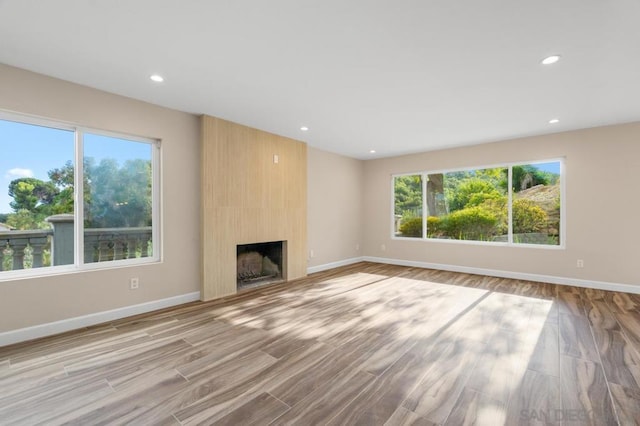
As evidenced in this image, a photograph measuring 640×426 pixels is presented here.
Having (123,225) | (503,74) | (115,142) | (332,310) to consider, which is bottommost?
(332,310)

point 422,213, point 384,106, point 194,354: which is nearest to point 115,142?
point 194,354

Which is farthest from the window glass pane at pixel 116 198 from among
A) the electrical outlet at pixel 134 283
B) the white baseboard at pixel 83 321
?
the white baseboard at pixel 83 321

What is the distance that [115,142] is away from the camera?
3.29 m

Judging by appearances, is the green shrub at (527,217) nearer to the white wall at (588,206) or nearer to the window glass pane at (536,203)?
the window glass pane at (536,203)

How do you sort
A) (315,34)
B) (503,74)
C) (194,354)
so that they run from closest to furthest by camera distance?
(315,34) → (194,354) → (503,74)

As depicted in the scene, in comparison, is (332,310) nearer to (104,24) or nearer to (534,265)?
(104,24)

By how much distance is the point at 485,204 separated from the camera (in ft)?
18.1

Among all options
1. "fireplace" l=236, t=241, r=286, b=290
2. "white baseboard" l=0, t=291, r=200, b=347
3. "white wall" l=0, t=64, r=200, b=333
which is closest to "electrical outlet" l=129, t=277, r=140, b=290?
"white wall" l=0, t=64, r=200, b=333

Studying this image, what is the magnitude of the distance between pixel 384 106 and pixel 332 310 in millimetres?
2658

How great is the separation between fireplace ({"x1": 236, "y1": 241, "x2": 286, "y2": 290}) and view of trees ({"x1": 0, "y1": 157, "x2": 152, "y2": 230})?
156 cm

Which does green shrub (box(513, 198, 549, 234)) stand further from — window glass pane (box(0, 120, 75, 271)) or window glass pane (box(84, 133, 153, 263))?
window glass pane (box(0, 120, 75, 271))

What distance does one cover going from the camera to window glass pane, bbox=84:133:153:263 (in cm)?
311

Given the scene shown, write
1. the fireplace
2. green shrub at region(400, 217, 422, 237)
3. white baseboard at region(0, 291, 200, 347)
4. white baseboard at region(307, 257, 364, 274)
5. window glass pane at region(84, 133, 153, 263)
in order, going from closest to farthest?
white baseboard at region(0, 291, 200, 347)
window glass pane at region(84, 133, 153, 263)
the fireplace
white baseboard at region(307, 257, 364, 274)
green shrub at region(400, 217, 422, 237)

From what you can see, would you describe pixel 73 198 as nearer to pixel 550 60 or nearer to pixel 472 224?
pixel 550 60
